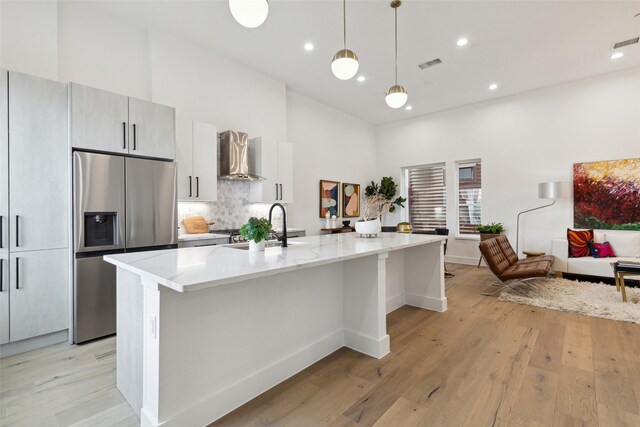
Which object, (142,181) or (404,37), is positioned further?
(404,37)

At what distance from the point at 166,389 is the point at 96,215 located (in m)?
2.13

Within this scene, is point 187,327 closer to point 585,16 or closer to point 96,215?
point 96,215

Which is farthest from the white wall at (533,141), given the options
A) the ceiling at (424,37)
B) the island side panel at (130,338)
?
the island side panel at (130,338)

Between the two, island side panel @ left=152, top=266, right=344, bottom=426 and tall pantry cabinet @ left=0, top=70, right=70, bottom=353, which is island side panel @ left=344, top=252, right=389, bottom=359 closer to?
island side panel @ left=152, top=266, right=344, bottom=426

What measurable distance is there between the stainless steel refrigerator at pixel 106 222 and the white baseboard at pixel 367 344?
2.26 metres

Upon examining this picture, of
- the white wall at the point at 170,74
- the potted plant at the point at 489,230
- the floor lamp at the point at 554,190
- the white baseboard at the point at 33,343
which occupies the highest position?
the white wall at the point at 170,74

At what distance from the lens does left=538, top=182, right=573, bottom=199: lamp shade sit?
511 centimetres

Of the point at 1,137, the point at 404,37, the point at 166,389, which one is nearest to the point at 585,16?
the point at 404,37

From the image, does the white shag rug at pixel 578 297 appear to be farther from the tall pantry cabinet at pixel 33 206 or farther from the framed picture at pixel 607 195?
the tall pantry cabinet at pixel 33 206

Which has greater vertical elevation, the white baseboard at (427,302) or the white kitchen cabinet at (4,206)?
the white kitchen cabinet at (4,206)

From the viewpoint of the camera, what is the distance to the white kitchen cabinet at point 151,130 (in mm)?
3104

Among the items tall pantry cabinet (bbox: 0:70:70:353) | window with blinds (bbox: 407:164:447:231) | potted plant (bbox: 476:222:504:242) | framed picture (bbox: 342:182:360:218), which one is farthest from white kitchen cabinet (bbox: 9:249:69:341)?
window with blinds (bbox: 407:164:447:231)

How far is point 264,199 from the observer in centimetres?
473

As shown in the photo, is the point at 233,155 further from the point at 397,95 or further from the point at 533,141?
the point at 533,141
